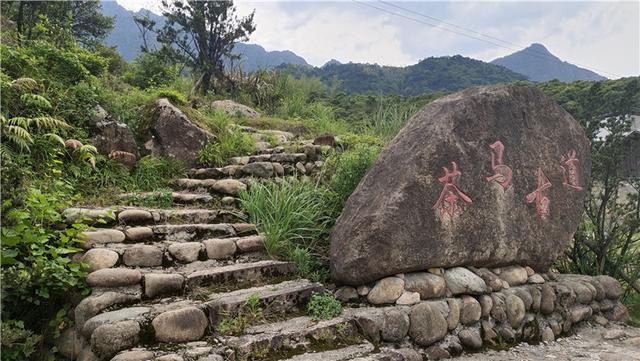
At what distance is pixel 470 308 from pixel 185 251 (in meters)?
2.60

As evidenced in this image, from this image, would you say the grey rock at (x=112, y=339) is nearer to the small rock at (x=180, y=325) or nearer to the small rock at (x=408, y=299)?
the small rock at (x=180, y=325)

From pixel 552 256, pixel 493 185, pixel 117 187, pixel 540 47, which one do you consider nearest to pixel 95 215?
pixel 117 187

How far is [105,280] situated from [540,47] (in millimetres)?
140494

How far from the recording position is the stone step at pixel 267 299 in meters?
3.16

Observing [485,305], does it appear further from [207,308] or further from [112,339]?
[112,339]

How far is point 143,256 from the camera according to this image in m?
3.61

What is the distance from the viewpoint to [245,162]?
6133 mm

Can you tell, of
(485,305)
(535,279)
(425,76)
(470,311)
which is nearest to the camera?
(470,311)

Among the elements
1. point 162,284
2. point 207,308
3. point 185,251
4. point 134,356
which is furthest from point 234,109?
point 134,356

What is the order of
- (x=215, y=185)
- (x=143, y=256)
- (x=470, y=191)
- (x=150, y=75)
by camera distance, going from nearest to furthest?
(x=143, y=256), (x=470, y=191), (x=215, y=185), (x=150, y=75)

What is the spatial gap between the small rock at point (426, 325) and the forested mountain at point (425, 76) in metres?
33.0

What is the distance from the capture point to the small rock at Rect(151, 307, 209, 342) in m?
2.87

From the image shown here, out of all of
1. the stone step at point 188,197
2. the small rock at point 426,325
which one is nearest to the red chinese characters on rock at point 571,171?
the small rock at point 426,325

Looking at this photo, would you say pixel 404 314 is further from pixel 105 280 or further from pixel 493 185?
pixel 105 280
